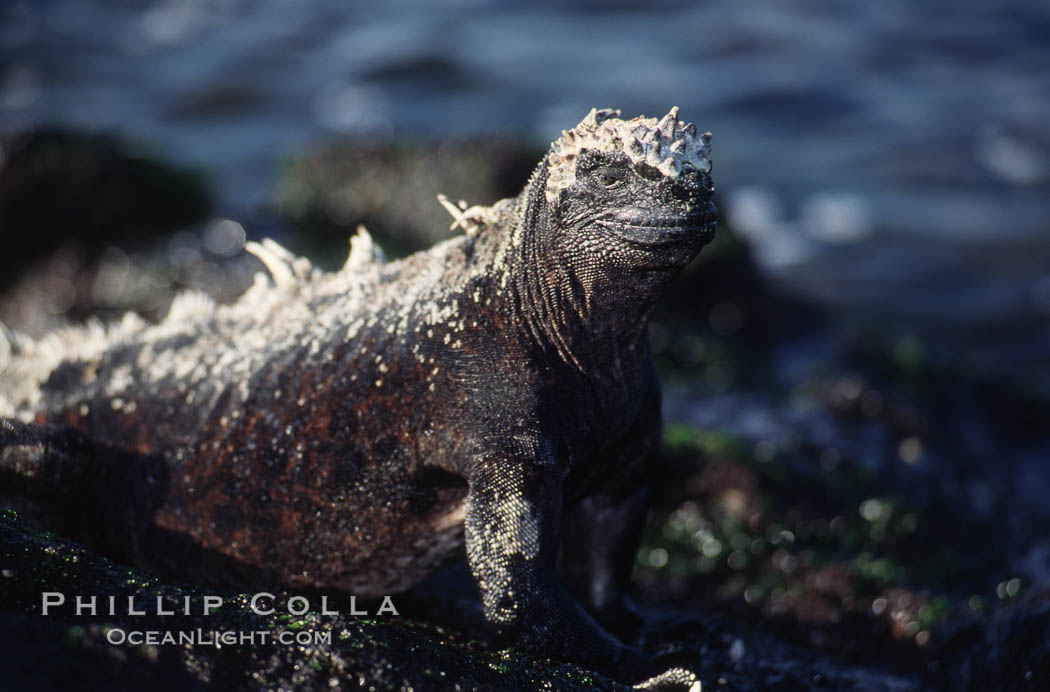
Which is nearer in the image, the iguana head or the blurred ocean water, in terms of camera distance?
the iguana head

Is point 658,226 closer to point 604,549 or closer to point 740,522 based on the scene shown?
point 604,549

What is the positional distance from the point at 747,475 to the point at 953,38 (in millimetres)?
13679

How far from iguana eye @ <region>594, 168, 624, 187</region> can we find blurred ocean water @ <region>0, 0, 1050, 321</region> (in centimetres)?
771

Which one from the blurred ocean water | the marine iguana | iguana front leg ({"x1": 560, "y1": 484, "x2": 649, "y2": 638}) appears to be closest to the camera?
the marine iguana

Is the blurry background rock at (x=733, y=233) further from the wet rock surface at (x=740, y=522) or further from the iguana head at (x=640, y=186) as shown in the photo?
the iguana head at (x=640, y=186)

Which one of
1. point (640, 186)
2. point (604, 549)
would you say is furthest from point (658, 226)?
point (604, 549)

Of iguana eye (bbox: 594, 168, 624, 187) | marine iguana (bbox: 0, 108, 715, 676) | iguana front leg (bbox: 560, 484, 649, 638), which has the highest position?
iguana eye (bbox: 594, 168, 624, 187)

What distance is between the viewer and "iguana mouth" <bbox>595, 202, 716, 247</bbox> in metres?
3.39

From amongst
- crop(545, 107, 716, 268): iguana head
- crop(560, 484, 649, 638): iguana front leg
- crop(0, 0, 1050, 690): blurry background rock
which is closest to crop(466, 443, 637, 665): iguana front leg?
crop(0, 0, 1050, 690): blurry background rock

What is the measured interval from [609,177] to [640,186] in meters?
0.12

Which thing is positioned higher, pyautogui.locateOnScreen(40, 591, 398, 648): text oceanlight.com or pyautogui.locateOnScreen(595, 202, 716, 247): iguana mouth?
pyautogui.locateOnScreen(595, 202, 716, 247): iguana mouth

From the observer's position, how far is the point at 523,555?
143 inches

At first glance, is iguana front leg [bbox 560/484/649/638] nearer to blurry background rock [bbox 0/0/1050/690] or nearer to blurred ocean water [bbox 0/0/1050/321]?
blurry background rock [bbox 0/0/1050/690]

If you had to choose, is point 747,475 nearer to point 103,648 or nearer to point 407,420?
point 407,420
